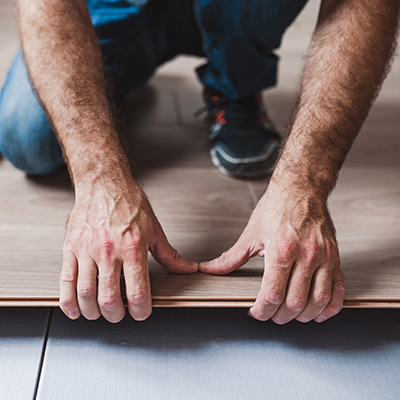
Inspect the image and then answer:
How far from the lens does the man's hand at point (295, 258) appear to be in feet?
2.46

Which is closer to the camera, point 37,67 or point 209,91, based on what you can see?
point 37,67

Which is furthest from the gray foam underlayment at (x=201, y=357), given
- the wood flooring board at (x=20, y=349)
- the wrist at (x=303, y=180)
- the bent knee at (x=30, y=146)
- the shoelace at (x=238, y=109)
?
the shoelace at (x=238, y=109)

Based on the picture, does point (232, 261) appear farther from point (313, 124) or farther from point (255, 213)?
point (313, 124)

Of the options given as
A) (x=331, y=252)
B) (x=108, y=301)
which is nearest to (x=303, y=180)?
(x=331, y=252)

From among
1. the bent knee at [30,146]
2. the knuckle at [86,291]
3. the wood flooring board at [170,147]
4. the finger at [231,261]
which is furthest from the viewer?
the wood flooring board at [170,147]

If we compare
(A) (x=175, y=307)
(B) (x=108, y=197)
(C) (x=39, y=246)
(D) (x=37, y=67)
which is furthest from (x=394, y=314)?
(D) (x=37, y=67)

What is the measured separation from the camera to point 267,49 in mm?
1272

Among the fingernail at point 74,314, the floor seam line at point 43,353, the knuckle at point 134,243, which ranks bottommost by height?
the floor seam line at point 43,353

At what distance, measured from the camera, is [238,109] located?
1309 millimetres

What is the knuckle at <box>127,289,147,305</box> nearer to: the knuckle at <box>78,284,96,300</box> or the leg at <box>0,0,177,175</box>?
the knuckle at <box>78,284,96,300</box>

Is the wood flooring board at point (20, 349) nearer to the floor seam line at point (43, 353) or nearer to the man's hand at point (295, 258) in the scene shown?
the floor seam line at point (43, 353)

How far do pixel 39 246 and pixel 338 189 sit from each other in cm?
67

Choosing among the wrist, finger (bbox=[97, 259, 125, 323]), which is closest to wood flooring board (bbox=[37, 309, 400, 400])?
finger (bbox=[97, 259, 125, 323])

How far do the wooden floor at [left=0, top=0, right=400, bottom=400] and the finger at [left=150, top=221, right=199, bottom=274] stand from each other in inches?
0.8
